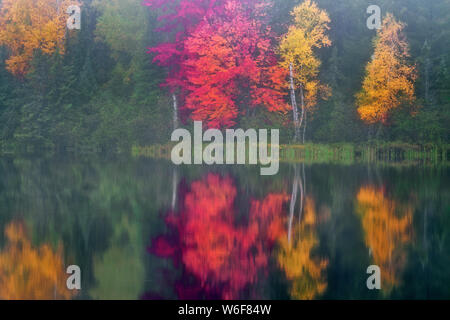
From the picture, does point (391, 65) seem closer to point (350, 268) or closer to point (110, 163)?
point (110, 163)

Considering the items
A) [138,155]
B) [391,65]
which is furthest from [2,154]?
[391,65]

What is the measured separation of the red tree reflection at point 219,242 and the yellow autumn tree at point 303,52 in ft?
60.1

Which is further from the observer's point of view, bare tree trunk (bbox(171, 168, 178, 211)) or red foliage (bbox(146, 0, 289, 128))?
red foliage (bbox(146, 0, 289, 128))

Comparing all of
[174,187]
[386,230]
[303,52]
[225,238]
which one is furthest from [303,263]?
[303,52]

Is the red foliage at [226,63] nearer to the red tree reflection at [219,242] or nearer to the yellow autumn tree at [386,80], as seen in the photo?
the yellow autumn tree at [386,80]

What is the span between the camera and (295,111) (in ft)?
112

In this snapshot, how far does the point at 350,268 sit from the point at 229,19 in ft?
85.9

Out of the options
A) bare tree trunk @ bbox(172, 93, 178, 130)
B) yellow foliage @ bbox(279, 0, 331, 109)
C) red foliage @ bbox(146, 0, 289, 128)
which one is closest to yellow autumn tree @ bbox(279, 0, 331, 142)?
yellow foliage @ bbox(279, 0, 331, 109)

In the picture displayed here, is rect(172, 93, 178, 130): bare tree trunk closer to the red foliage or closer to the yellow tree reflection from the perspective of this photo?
the red foliage

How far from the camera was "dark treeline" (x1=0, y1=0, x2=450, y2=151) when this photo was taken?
33.8 metres

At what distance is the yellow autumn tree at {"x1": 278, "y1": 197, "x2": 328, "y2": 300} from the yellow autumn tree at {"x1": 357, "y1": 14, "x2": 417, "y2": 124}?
71.4ft

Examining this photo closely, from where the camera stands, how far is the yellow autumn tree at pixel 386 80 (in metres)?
32.2

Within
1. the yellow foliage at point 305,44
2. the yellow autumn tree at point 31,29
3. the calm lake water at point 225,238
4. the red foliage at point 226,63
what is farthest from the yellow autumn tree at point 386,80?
the yellow autumn tree at point 31,29
